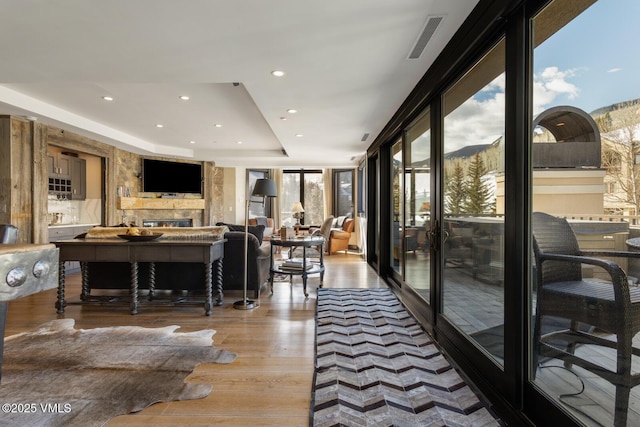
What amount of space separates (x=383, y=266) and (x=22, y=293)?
4.97m

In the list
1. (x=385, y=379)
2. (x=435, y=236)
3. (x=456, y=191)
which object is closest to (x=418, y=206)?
(x=435, y=236)

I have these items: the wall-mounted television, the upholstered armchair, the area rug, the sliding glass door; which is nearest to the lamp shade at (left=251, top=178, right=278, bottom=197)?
the sliding glass door

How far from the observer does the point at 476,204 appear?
2.42 m

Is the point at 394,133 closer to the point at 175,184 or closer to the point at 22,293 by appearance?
the point at 22,293

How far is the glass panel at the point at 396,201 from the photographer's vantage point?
4.74 metres

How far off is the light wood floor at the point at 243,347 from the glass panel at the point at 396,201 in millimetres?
507

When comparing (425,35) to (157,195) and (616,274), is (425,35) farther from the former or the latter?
(157,195)

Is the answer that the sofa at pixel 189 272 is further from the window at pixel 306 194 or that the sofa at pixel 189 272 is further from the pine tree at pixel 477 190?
the window at pixel 306 194

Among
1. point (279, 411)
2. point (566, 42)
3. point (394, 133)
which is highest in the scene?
point (394, 133)

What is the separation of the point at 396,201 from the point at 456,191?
2.34 meters

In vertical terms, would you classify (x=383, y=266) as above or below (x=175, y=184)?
below

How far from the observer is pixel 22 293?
925 millimetres

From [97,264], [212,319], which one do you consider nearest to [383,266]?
[212,319]

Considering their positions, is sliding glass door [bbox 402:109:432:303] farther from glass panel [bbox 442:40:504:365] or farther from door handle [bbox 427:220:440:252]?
glass panel [bbox 442:40:504:365]
